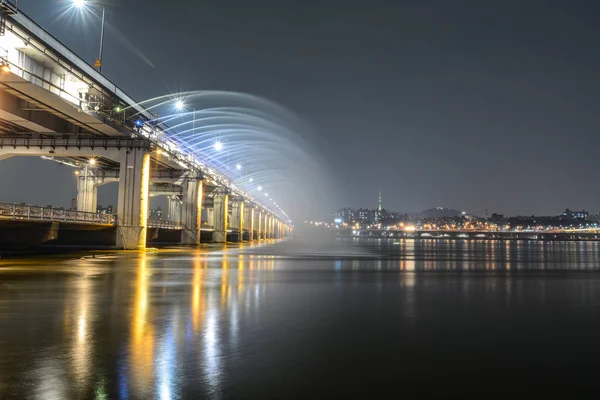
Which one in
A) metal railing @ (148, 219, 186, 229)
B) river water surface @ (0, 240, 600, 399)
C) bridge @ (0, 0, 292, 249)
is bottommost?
river water surface @ (0, 240, 600, 399)

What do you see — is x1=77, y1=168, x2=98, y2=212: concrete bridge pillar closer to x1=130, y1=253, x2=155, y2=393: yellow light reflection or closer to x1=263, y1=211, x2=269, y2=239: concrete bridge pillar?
x1=130, y1=253, x2=155, y2=393: yellow light reflection

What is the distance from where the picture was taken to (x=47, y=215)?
154 ft

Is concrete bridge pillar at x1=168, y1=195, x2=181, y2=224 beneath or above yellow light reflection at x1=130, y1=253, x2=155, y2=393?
above

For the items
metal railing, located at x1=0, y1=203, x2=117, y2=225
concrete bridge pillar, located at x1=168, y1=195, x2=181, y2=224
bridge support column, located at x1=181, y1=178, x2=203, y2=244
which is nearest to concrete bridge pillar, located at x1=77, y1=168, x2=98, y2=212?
bridge support column, located at x1=181, y1=178, x2=203, y2=244

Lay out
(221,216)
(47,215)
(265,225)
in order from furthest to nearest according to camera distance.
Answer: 1. (265,225)
2. (221,216)
3. (47,215)

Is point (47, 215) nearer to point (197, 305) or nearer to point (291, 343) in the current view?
point (197, 305)

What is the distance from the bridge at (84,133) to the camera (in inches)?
1375

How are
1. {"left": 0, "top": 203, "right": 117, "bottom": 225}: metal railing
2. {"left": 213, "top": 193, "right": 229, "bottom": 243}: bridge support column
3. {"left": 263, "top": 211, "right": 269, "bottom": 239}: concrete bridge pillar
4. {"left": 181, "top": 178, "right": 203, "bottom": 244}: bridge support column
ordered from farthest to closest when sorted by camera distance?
{"left": 263, "top": 211, "right": 269, "bottom": 239}: concrete bridge pillar < {"left": 213, "top": 193, "right": 229, "bottom": 243}: bridge support column < {"left": 181, "top": 178, "right": 203, "bottom": 244}: bridge support column < {"left": 0, "top": 203, "right": 117, "bottom": 225}: metal railing

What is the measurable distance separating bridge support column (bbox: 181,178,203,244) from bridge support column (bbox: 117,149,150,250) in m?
22.4

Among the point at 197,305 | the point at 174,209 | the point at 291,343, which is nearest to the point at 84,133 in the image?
the point at 197,305

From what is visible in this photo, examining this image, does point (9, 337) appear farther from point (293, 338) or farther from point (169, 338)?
point (293, 338)

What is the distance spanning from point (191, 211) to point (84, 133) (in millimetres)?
27432

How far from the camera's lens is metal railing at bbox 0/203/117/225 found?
41906 millimetres

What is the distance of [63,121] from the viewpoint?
52.0 m
